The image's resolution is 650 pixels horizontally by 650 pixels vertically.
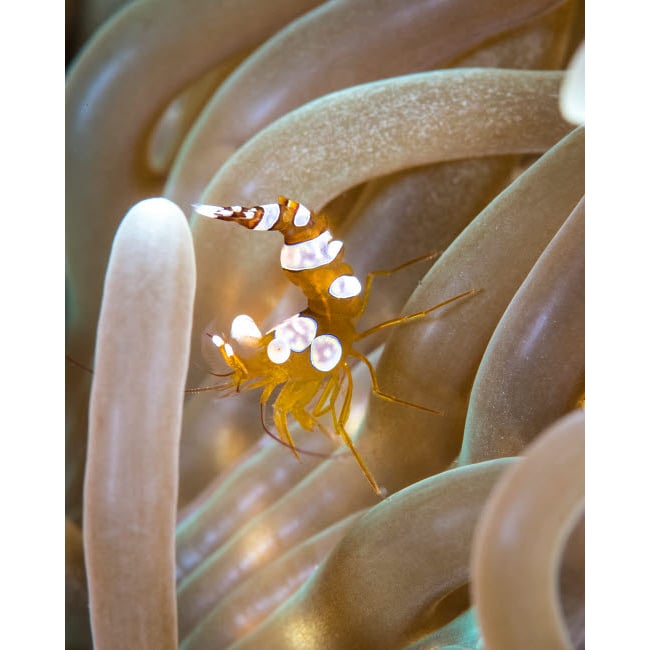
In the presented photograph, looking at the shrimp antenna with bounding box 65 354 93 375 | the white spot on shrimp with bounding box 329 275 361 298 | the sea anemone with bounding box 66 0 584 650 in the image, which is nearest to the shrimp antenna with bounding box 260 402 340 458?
the sea anemone with bounding box 66 0 584 650

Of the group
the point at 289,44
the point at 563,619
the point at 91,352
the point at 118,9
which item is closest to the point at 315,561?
the point at 563,619

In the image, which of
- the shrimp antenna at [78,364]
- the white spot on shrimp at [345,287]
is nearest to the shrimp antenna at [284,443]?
the white spot on shrimp at [345,287]

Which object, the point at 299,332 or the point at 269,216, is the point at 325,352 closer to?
the point at 299,332

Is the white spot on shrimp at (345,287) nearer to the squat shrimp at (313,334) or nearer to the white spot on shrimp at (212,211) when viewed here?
→ the squat shrimp at (313,334)

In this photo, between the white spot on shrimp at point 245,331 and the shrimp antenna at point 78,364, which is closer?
the white spot on shrimp at point 245,331

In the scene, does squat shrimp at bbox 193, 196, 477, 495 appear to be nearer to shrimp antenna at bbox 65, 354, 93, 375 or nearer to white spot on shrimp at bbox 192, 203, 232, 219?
white spot on shrimp at bbox 192, 203, 232, 219

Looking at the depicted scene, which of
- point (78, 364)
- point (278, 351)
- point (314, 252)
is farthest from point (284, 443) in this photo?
point (78, 364)
